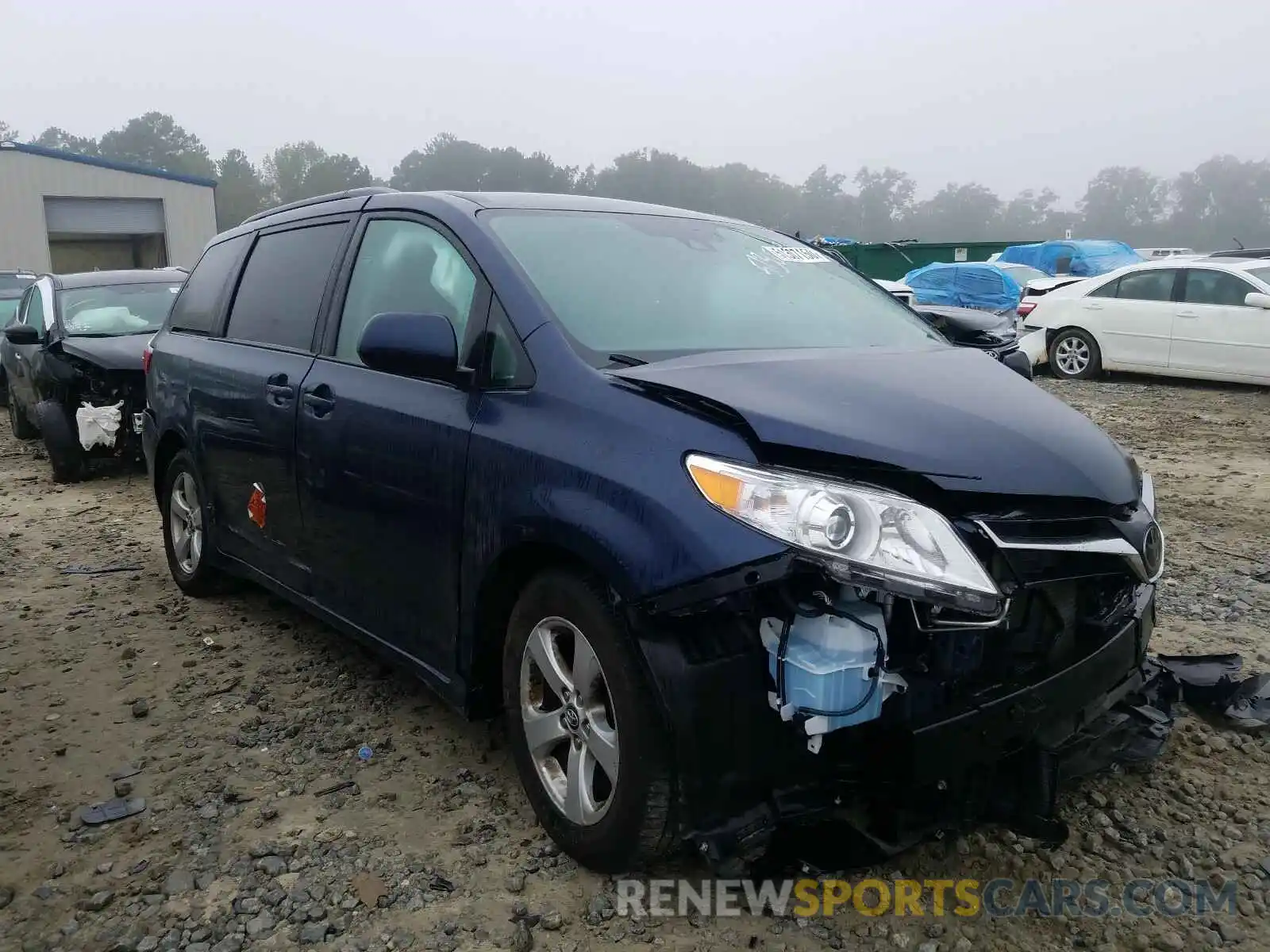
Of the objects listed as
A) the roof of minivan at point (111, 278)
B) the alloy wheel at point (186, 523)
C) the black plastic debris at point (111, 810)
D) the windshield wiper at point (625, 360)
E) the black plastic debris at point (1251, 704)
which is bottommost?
the black plastic debris at point (111, 810)

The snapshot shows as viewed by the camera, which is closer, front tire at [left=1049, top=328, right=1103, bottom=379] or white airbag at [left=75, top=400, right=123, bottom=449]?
white airbag at [left=75, top=400, right=123, bottom=449]

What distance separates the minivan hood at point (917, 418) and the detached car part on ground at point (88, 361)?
662cm

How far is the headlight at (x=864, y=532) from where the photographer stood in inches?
80.7

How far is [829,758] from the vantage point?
2.16 m

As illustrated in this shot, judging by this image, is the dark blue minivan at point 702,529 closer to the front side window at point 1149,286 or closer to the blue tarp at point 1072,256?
the front side window at point 1149,286

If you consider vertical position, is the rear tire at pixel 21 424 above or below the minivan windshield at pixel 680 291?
below

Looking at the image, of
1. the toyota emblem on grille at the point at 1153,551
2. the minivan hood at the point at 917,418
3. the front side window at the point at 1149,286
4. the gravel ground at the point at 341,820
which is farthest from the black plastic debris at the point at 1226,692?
the front side window at the point at 1149,286

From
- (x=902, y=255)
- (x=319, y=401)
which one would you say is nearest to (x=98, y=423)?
(x=319, y=401)

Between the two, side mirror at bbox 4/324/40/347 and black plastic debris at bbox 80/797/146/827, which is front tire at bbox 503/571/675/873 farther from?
side mirror at bbox 4/324/40/347

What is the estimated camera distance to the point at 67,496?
7.62 m

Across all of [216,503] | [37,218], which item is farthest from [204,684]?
[37,218]

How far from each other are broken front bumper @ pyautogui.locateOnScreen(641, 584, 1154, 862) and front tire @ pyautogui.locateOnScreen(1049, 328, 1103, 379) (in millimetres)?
11704

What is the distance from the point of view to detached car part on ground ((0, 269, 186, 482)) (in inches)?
307

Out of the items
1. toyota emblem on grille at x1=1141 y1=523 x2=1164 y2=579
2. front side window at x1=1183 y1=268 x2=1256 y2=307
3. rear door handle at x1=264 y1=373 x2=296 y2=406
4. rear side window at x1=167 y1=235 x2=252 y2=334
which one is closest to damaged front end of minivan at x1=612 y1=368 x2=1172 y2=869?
toyota emblem on grille at x1=1141 y1=523 x2=1164 y2=579
